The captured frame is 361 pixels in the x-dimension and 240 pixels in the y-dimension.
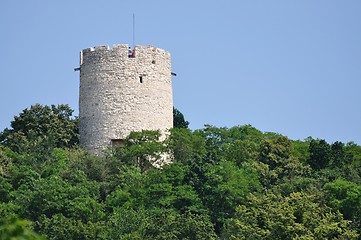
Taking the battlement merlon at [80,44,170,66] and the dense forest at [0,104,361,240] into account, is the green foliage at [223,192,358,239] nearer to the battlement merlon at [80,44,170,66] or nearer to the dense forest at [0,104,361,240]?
the dense forest at [0,104,361,240]

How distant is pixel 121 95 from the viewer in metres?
32.1

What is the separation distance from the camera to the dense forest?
2484cm

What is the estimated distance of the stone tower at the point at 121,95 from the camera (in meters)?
31.9

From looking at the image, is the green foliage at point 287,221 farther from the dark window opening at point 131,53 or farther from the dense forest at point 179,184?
the dark window opening at point 131,53

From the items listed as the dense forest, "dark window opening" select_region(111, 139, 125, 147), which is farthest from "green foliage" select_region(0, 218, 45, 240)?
"dark window opening" select_region(111, 139, 125, 147)

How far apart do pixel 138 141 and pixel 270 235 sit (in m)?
8.83

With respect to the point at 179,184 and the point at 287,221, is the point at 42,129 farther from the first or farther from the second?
the point at 287,221

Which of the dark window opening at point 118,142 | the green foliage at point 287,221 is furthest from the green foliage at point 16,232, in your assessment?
the dark window opening at point 118,142

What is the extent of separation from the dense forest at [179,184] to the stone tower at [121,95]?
623 millimetres

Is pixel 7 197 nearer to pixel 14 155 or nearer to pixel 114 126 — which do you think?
pixel 14 155

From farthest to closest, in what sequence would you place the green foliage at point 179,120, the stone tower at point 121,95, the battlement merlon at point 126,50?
the green foliage at point 179,120, the battlement merlon at point 126,50, the stone tower at point 121,95

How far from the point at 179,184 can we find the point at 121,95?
445 centimetres

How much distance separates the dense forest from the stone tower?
623mm

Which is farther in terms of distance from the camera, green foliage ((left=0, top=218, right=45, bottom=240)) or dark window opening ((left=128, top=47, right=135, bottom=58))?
dark window opening ((left=128, top=47, right=135, bottom=58))
